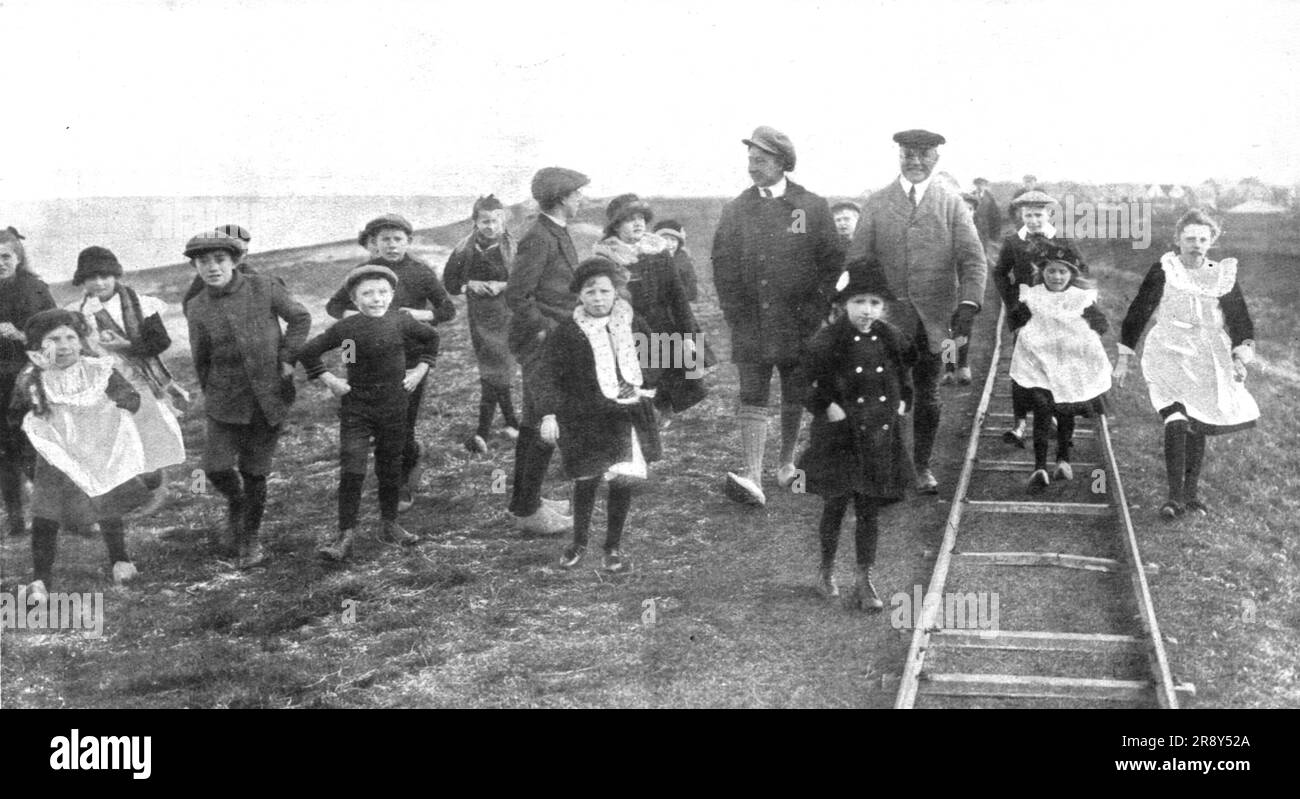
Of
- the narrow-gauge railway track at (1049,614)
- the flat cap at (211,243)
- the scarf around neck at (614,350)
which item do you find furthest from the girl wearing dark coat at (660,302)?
the flat cap at (211,243)

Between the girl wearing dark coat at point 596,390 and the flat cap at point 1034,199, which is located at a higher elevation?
the flat cap at point 1034,199

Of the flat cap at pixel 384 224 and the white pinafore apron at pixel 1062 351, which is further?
the white pinafore apron at pixel 1062 351

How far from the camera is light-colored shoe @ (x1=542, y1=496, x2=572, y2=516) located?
22.4 feet

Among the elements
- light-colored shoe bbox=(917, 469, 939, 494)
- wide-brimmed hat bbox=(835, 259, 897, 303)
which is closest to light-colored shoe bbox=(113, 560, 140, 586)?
wide-brimmed hat bbox=(835, 259, 897, 303)

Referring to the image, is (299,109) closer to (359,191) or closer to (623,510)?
(359,191)

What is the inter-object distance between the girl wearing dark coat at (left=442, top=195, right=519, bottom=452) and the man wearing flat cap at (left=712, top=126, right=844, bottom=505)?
5.87 feet

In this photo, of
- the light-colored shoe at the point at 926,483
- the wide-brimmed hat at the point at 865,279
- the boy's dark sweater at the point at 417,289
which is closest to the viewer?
the wide-brimmed hat at the point at 865,279

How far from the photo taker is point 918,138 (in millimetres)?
6648

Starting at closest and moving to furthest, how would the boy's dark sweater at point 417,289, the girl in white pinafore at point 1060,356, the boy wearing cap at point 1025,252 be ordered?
the boy's dark sweater at point 417,289
the girl in white pinafore at point 1060,356
the boy wearing cap at point 1025,252

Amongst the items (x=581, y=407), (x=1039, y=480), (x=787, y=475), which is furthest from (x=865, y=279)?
(x=1039, y=480)

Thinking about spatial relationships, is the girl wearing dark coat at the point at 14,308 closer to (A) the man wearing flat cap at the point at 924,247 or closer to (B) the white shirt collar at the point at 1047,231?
(A) the man wearing flat cap at the point at 924,247

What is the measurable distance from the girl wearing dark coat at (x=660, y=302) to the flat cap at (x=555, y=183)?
0.30 meters

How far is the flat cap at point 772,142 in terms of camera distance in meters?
6.57
